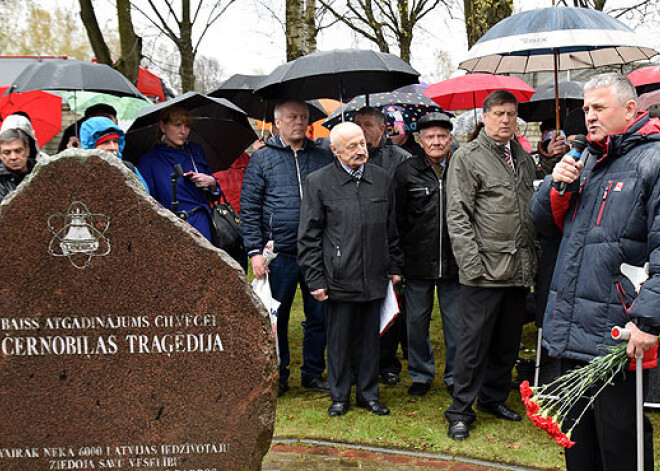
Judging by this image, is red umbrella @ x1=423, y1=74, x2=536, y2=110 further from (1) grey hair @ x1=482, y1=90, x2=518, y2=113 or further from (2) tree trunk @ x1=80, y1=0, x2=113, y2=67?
(2) tree trunk @ x1=80, y1=0, x2=113, y2=67

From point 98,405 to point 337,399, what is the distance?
2237 mm

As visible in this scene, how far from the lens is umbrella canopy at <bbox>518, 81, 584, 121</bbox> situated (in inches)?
319

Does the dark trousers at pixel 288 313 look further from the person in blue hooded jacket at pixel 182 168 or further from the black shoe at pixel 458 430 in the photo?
the black shoe at pixel 458 430

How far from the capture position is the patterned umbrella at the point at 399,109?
7008 millimetres

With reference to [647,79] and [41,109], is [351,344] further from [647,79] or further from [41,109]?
[41,109]

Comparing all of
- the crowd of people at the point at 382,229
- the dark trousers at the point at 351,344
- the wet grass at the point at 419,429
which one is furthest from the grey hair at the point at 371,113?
the wet grass at the point at 419,429

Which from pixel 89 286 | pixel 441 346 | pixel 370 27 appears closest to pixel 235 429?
pixel 89 286

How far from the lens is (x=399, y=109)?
7164mm

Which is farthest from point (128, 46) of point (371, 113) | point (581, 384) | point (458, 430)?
point (581, 384)

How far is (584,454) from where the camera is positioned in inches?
136

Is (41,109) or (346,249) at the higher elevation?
(41,109)

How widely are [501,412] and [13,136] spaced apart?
391cm

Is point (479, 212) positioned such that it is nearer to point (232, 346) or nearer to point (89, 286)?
point (232, 346)

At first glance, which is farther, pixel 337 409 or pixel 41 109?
pixel 41 109
